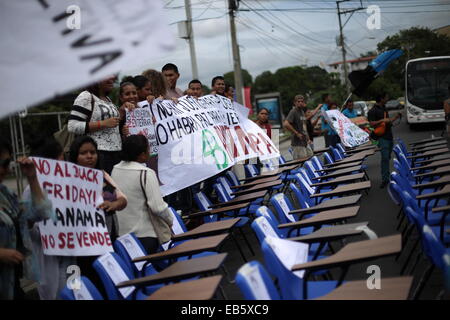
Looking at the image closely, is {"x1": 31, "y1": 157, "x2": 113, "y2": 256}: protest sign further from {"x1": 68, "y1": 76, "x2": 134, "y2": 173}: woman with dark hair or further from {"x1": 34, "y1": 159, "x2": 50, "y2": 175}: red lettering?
{"x1": 68, "y1": 76, "x2": 134, "y2": 173}: woman with dark hair

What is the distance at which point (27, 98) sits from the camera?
9.73 feet

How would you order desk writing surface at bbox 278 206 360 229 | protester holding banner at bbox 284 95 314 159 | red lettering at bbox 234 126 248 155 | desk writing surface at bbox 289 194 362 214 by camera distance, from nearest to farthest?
desk writing surface at bbox 278 206 360 229, desk writing surface at bbox 289 194 362 214, red lettering at bbox 234 126 248 155, protester holding banner at bbox 284 95 314 159

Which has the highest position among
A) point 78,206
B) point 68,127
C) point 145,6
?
point 145,6

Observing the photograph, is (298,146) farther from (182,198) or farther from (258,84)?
(258,84)

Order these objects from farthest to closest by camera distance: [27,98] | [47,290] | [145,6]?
1. [47,290]
2. [145,6]
3. [27,98]

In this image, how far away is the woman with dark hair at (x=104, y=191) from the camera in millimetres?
4508

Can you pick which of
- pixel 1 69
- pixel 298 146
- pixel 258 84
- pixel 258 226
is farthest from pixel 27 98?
pixel 258 84

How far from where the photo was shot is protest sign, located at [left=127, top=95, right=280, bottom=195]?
6788 millimetres

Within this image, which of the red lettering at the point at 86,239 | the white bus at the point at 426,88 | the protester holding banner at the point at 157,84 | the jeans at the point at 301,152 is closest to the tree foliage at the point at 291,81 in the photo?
the white bus at the point at 426,88

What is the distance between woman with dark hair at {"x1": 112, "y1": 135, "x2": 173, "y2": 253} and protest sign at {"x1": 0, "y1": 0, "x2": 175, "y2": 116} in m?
1.83

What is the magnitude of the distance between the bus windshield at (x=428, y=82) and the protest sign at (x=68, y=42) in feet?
36.7

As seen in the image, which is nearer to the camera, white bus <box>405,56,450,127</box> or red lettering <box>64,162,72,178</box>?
red lettering <box>64,162,72,178</box>

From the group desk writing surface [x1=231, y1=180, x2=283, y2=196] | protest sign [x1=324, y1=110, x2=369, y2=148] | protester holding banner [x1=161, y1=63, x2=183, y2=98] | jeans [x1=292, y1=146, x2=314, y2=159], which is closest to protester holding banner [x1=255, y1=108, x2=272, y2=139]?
jeans [x1=292, y1=146, x2=314, y2=159]

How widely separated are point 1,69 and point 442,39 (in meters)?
7.19
